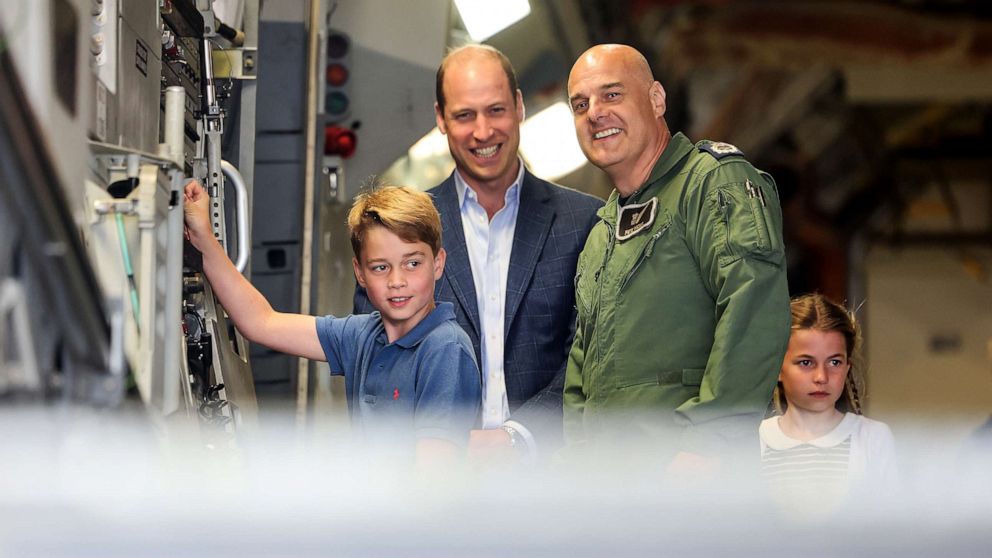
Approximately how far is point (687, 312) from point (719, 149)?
1.09ft

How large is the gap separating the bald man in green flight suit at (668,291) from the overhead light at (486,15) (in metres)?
2.21

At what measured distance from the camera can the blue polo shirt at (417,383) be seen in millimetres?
2428

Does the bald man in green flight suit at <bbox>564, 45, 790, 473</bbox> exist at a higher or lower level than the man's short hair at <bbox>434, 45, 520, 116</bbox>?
lower

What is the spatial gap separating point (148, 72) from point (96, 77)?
450 mm

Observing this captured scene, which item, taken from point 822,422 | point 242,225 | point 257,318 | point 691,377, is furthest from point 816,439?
point 242,225

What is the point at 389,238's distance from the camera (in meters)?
2.53

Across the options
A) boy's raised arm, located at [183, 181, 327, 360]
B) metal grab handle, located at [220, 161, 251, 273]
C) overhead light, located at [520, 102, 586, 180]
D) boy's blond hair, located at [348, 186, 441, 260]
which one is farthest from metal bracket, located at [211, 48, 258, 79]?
overhead light, located at [520, 102, 586, 180]

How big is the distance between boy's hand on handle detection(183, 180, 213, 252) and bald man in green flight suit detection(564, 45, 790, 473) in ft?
2.58

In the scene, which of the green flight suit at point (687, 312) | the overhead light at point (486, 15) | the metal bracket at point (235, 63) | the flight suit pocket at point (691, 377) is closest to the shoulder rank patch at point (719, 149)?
the green flight suit at point (687, 312)

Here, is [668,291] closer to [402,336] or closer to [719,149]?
[719,149]

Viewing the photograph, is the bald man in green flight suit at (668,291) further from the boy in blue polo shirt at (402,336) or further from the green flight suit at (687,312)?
the boy in blue polo shirt at (402,336)

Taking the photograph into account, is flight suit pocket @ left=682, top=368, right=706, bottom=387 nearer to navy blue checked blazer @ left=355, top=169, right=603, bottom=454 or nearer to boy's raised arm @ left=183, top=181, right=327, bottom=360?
navy blue checked blazer @ left=355, top=169, right=603, bottom=454

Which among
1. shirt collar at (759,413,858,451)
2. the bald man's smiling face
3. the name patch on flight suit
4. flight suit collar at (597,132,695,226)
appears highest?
the bald man's smiling face

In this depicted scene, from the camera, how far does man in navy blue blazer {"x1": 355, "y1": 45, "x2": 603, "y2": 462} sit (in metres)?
3.05
